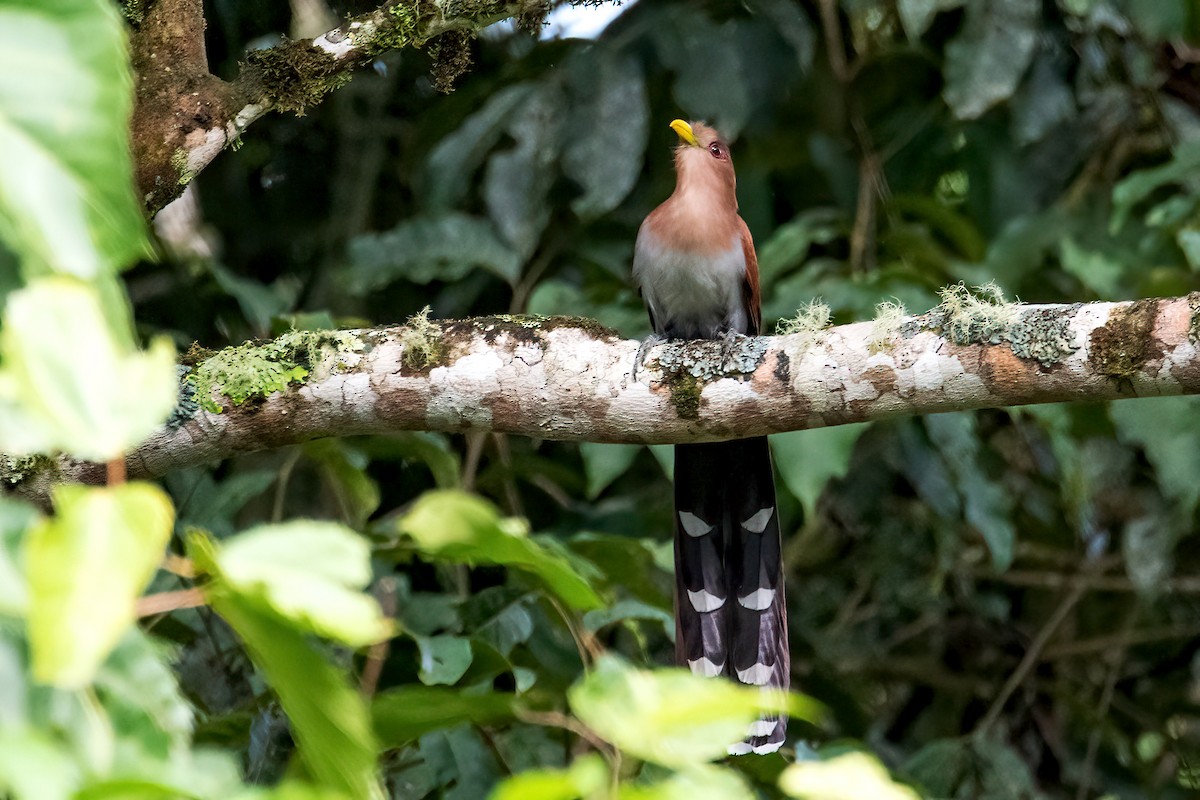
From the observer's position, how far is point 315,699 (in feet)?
2.67

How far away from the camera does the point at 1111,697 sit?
4.11 m

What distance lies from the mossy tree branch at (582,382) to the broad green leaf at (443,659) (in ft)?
1.24

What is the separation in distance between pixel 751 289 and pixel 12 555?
275cm

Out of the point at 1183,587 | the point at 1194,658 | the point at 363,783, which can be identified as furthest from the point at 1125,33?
the point at 363,783

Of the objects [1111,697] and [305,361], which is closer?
[305,361]

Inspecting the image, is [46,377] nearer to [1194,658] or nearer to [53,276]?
[53,276]

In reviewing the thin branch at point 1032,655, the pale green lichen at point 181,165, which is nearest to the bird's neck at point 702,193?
the pale green lichen at point 181,165

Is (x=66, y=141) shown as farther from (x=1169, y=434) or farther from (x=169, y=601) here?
(x=1169, y=434)

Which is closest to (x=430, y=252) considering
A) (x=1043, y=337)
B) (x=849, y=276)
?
(x=849, y=276)

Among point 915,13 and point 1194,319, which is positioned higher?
point 915,13

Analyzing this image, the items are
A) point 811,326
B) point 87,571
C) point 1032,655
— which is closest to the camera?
point 87,571

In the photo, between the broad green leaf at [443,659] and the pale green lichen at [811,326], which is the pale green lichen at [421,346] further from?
the pale green lichen at [811,326]

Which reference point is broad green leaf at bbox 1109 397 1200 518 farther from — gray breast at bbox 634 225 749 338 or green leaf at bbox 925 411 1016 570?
gray breast at bbox 634 225 749 338

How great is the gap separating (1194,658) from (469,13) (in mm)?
3222
